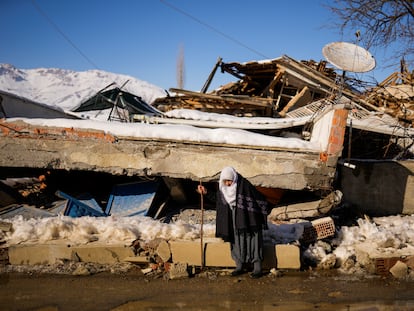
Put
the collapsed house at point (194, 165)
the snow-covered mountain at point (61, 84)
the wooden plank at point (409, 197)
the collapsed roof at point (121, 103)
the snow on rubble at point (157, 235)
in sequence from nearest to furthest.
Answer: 1. the snow on rubble at point (157, 235)
2. the collapsed house at point (194, 165)
3. the wooden plank at point (409, 197)
4. the collapsed roof at point (121, 103)
5. the snow-covered mountain at point (61, 84)

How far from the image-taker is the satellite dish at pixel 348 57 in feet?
27.1

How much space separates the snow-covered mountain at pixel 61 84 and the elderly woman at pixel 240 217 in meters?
24.3

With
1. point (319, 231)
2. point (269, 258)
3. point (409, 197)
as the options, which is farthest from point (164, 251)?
point (409, 197)

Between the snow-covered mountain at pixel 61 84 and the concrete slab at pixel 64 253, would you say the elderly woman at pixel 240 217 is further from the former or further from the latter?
the snow-covered mountain at pixel 61 84

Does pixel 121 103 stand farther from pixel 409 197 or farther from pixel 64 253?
pixel 409 197

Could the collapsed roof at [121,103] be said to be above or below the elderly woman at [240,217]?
above

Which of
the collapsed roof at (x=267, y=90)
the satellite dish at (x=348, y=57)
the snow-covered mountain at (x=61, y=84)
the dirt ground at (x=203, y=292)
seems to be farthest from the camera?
the snow-covered mountain at (x=61, y=84)

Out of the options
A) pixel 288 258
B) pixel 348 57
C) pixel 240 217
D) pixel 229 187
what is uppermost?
pixel 348 57

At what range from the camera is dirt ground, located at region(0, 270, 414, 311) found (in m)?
3.59

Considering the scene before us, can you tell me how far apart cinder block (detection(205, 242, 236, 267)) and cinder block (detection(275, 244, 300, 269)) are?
65 cm

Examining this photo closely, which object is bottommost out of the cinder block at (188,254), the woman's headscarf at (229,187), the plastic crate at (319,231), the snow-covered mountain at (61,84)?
the cinder block at (188,254)

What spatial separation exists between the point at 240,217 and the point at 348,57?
6.20 meters

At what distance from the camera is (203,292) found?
13.0 ft

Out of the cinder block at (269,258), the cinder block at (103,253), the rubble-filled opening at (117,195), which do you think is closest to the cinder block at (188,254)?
the cinder block at (103,253)
